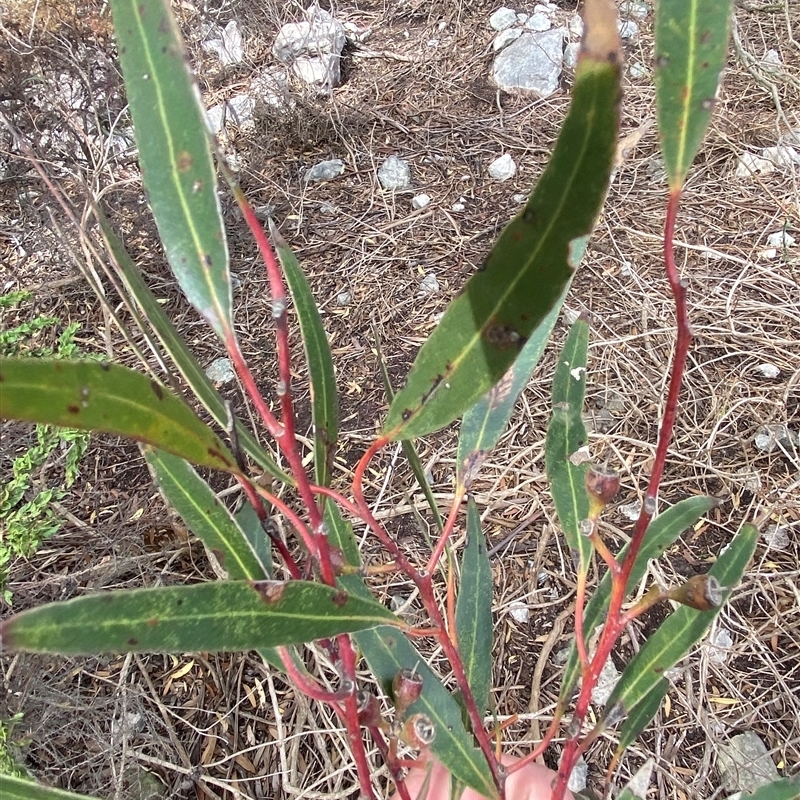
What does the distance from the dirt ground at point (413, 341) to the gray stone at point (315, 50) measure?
0.09m

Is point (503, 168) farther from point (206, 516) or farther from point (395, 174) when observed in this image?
point (206, 516)

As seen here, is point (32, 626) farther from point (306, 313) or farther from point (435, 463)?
point (435, 463)

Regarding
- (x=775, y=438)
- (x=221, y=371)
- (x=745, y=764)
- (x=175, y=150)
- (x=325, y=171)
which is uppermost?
(x=175, y=150)

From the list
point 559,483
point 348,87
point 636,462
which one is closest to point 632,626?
point 636,462

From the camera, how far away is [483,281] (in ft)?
1.14

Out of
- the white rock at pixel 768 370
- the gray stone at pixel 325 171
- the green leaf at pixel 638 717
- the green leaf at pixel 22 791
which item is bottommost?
the white rock at pixel 768 370

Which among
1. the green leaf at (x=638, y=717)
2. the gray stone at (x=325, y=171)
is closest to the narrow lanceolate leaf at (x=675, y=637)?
the green leaf at (x=638, y=717)

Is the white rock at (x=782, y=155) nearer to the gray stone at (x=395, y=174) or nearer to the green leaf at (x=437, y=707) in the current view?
the gray stone at (x=395, y=174)

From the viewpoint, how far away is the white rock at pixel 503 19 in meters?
2.32

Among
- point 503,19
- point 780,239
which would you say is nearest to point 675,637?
point 780,239

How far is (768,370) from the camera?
1.43m

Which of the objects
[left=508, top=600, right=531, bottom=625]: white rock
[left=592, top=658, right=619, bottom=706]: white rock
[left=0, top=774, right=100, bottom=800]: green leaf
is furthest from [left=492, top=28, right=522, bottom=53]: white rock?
[left=0, top=774, right=100, bottom=800]: green leaf

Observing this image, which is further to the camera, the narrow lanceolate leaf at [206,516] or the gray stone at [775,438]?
the gray stone at [775,438]

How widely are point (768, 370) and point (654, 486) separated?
1222 mm
